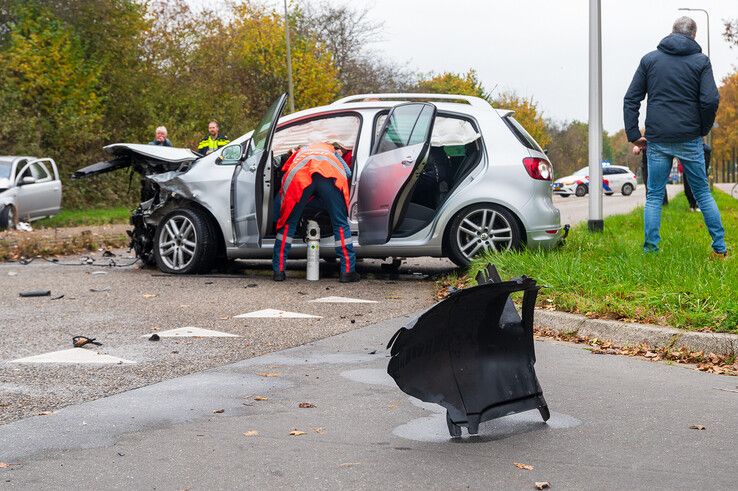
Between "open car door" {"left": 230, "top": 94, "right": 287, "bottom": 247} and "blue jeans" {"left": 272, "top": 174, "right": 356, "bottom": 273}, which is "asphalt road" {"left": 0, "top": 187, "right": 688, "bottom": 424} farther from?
"open car door" {"left": 230, "top": 94, "right": 287, "bottom": 247}

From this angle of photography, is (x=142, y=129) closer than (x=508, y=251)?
No

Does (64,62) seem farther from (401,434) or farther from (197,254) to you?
(401,434)

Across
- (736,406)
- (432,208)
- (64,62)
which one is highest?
(64,62)

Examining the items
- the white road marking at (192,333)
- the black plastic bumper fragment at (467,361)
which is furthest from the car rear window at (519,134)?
the black plastic bumper fragment at (467,361)

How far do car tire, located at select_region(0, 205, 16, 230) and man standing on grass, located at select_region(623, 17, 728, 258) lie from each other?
1357 cm

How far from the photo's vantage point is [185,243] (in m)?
11.8

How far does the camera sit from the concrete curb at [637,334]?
672 cm

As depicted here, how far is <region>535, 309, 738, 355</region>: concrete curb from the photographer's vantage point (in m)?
6.72

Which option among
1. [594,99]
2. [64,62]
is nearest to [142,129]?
[64,62]

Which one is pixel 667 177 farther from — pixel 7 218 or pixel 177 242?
pixel 7 218

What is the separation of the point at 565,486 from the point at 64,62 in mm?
31285

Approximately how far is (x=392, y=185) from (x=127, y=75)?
26.8m

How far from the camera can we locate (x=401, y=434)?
4.77 metres

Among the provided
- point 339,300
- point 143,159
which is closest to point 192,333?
point 339,300
